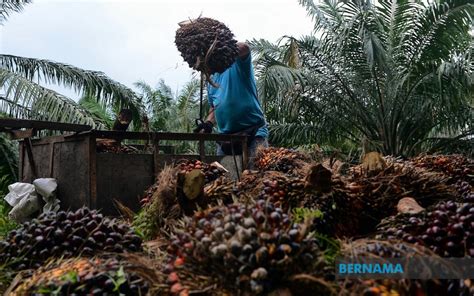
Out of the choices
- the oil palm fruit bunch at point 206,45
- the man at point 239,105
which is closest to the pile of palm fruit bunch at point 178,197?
the oil palm fruit bunch at point 206,45

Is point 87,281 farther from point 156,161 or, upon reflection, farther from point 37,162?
point 37,162

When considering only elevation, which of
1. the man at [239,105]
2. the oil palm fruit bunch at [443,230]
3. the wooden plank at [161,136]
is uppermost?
the man at [239,105]

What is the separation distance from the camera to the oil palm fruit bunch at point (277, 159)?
288cm

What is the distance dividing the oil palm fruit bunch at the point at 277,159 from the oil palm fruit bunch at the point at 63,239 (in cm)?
156

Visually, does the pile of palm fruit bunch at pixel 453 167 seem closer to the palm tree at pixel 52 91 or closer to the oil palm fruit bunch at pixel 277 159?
the oil palm fruit bunch at pixel 277 159

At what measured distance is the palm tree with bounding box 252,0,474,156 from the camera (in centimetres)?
840

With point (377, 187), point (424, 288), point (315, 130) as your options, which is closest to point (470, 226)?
point (424, 288)

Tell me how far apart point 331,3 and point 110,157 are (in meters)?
8.18

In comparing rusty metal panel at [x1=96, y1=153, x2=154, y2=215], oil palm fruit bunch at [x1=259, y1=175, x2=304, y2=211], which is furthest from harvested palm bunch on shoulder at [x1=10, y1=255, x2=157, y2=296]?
rusty metal panel at [x1=96, y1=153, x2=154, y2=215]

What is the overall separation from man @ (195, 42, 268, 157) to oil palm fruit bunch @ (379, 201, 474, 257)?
2.30 meters

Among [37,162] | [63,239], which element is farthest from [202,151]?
[63,239]

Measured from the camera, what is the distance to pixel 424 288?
938mm

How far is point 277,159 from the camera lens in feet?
10.1

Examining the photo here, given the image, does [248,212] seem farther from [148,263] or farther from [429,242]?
[429,242]
